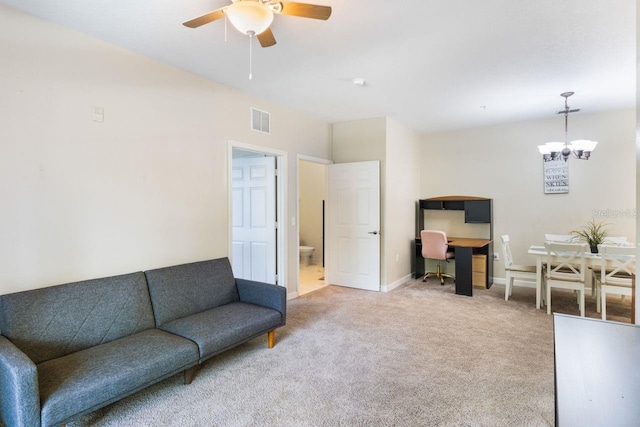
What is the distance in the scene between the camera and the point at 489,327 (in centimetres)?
372

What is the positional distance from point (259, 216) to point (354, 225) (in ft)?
5.14

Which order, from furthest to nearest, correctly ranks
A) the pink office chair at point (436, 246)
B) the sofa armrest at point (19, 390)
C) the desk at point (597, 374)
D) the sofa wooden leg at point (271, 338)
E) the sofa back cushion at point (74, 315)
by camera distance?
1. the pink office chair at point (436, 246)
2. the sofa wooden leg at point (271, 338)
3. the sofa back cushion at point (74, 315)
4. the sofa armrest at point (19, 390)
5. the desk at point (597, 374)

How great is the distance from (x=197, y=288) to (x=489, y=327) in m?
3.09

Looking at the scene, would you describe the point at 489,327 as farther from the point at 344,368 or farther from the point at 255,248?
the point at 255,248

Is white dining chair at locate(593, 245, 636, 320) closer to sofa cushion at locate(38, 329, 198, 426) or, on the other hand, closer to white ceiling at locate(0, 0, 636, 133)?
white ceiling at locate(0, 0, 636, 133)

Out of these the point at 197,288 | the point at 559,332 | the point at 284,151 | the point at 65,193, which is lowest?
the point at 197,288

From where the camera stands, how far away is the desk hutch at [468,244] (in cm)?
511

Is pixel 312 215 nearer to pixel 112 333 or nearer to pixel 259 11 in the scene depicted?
pixel 112 333

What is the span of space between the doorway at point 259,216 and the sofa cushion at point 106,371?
2.17m

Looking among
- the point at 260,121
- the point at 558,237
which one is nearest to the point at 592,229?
the point at 558,237

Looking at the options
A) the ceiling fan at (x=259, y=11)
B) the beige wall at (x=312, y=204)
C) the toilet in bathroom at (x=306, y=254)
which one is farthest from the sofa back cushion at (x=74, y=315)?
the beige wall at (x=312, y=204)

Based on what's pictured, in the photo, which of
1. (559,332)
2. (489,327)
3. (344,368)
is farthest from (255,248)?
(559,332)

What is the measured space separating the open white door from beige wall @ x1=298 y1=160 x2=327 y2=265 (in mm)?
2117

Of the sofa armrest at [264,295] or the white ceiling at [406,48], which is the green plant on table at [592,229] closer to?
the white ceiling at [406,48]
